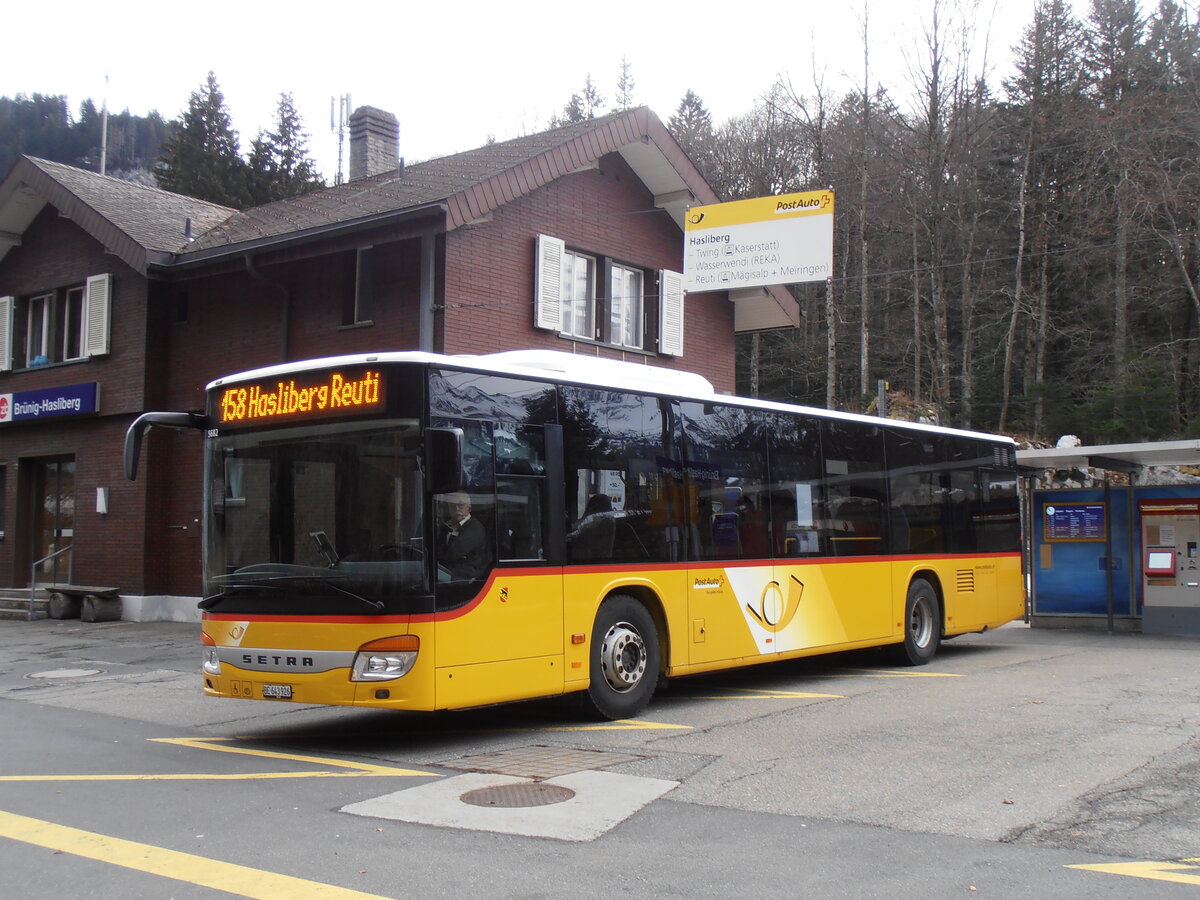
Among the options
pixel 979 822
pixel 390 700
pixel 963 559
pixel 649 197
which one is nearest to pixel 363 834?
pixel 390 700

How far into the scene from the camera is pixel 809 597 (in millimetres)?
12000

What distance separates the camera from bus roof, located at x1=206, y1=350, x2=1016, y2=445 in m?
8.44

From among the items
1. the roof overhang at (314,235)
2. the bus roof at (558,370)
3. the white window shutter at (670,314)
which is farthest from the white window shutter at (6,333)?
the bus roof at (558,370)

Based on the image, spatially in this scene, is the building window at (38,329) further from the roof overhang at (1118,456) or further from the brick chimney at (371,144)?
the roof overhang at (1118,456)

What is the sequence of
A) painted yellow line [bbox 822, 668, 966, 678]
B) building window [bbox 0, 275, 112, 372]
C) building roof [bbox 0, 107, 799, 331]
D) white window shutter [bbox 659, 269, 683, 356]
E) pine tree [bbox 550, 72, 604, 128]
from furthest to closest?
pine tree [bbox 550, 72, 604, 128] < building window [bbox 0, 275, 112, 372] < white window shutter [bbox 659, 269, 683, 356] < building roof [bbox 0, 107, 799, 331] < painted yellow line [bbox 822, 668, 966, 678]

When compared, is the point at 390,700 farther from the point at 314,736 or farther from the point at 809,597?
the point at 809,597

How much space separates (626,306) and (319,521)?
13.4 meters

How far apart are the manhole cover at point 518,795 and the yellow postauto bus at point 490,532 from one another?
1172 millimetres

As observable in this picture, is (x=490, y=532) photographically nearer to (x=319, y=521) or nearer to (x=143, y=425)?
(x=319, y=521)

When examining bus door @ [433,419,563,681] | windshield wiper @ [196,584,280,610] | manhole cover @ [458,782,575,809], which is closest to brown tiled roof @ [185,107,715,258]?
bus door @ [433,419,563,681]

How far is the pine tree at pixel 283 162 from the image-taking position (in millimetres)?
57844

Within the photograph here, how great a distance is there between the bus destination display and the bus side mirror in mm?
575

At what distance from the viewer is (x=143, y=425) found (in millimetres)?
8875

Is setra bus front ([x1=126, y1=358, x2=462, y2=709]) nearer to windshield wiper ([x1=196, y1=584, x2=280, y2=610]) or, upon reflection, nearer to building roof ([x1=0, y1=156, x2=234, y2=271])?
windshield wiper ([x1=196, y1=584, x2=280, y2=610])
